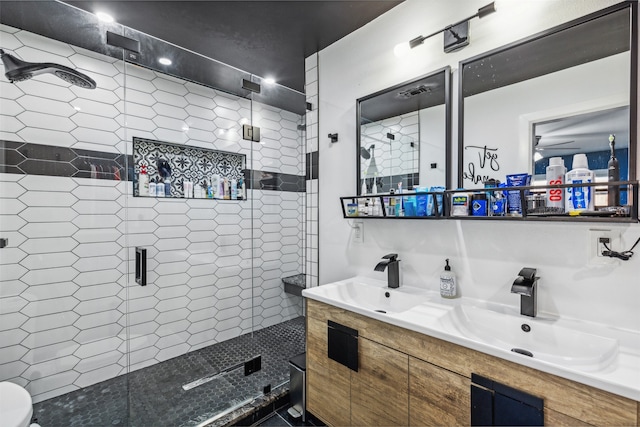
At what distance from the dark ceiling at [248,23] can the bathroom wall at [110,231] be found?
400 millimetres

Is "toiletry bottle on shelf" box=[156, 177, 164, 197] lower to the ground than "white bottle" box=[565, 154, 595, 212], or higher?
higher

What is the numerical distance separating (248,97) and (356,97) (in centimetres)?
104

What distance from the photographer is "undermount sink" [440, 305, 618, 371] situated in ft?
3.27

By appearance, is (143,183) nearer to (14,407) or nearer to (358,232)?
(14,407)

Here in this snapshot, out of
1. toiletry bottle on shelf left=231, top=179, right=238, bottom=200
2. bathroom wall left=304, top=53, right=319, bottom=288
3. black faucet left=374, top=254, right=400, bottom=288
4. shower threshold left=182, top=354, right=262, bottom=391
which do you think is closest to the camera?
black faucet left=374, top=254, right=400, bottom=288

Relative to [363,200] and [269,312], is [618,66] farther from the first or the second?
[269,312]

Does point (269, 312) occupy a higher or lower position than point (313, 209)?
lower

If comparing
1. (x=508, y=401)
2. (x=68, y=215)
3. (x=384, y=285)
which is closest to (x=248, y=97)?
(x=68, y=215)

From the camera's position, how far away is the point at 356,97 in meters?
1.95

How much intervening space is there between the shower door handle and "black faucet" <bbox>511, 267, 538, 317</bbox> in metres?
2.36

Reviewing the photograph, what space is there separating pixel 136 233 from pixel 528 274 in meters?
2.46

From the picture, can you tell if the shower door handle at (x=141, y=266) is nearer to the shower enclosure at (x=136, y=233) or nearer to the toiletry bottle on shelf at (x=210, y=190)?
the shower enclosure at (x=136, y=233)

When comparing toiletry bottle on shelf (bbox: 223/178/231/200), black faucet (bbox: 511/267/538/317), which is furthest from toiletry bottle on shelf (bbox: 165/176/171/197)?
black faucet (bbox: 511/267/538/317)

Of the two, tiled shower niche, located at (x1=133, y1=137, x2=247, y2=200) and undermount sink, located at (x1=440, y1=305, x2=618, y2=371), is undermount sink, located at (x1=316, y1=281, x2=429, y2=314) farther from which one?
tiled shower niche, located at (x1=133, y1=137, x2=247, y2=200)
